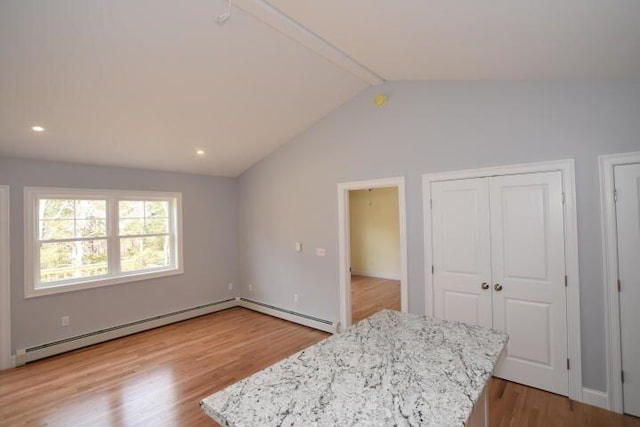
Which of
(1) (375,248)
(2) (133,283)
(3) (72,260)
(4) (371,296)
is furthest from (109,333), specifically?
(1) (375,248)

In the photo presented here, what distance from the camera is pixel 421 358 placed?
4.70 ft

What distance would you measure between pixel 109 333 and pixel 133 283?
70cm

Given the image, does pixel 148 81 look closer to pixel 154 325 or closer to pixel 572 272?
pixel 154 325

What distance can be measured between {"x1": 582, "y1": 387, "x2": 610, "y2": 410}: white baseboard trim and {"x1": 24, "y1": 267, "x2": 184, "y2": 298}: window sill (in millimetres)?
5150

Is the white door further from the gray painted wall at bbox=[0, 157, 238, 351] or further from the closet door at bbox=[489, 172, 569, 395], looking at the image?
the gray painted wall at bbox=[0, 157, 238, 351]

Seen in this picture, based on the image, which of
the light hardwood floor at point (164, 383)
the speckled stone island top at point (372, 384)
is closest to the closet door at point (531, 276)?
the light hardwood floor at point (164, 383)

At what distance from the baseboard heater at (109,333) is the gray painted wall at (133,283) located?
7cm

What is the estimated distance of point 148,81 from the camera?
9.21 feet

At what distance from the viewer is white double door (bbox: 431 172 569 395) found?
269 cm

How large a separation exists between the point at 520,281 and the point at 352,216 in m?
5.82

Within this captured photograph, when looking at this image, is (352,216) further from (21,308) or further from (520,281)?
(21,308)

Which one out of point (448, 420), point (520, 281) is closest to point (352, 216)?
point (520, 281)

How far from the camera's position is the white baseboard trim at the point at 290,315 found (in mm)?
4348

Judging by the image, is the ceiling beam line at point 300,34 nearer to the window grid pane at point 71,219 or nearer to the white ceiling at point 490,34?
the white ceiling at point 490,34
